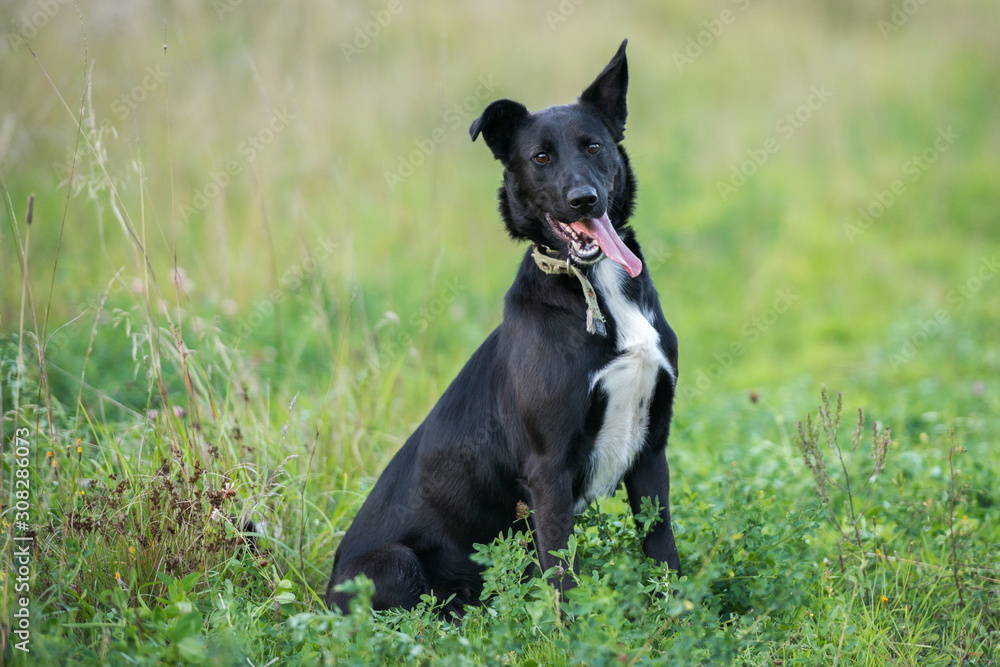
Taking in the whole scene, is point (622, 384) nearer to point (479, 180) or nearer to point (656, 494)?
point (656, 494)

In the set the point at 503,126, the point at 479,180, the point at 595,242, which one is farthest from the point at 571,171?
the point at 479,180

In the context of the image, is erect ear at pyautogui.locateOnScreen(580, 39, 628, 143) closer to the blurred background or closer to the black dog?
the black dog

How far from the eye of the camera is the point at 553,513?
97.6 inches

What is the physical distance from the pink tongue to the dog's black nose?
0.06 m

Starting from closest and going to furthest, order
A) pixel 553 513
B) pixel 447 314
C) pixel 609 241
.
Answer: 1. pixel 553 513
2. pixel 609 241
3. pixel 447 314

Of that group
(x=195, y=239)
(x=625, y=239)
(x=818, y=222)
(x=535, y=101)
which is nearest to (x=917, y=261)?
(x=818, y=222)

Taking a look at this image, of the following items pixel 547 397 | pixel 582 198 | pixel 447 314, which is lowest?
pixel 447 314

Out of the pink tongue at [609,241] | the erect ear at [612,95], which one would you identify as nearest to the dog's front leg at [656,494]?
the pink tongue at [609,241]

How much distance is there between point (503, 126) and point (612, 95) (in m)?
0.41

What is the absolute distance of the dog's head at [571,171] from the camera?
2.59 metres

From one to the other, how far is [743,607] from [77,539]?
7.19 ft

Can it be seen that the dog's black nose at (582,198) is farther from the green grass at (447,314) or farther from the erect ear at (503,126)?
the green grass at (447,314)

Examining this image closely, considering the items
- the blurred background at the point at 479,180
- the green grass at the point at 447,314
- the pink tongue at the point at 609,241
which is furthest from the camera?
the blurred background at the point at 479,180

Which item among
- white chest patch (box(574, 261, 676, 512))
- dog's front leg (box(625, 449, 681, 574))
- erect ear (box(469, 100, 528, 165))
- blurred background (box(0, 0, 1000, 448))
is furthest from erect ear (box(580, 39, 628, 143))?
blurred background (box(0, 0, 1000, 448))
